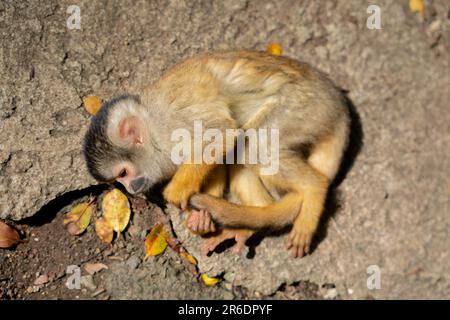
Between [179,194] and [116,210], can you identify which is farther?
[116,210]

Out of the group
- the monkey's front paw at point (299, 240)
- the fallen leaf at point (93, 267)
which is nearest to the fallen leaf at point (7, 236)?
the fallen leaf at point (93, 267)

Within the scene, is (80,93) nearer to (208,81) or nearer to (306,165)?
(208,81)

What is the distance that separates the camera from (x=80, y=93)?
354 centimetres

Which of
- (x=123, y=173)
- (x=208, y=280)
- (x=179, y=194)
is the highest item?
(x=123, y=173)

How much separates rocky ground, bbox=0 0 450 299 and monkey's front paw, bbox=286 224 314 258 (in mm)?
171

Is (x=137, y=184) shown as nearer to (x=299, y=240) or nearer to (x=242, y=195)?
(x=242, y=195)

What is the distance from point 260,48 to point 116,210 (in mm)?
1576

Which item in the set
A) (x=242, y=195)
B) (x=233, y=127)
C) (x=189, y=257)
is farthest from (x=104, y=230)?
(x=233, y=127)

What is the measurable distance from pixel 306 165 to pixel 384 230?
1.03 meters

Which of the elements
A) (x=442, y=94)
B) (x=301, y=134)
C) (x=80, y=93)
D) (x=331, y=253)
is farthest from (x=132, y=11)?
(x=442, y=94)

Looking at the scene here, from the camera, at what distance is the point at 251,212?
334cm

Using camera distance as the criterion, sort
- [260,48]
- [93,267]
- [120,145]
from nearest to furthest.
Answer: [120,145] → [93,267] → [260,48]

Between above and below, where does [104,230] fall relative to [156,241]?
above

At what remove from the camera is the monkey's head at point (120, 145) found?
3.09 m
